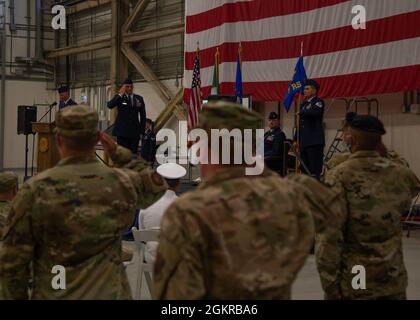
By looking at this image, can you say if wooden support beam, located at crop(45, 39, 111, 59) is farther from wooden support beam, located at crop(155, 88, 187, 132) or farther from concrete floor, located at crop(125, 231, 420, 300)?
concrete floor, located at crop(125, 231, 420, 300)

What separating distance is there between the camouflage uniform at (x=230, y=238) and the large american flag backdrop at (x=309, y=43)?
225 inches

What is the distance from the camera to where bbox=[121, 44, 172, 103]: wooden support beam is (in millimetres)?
13219

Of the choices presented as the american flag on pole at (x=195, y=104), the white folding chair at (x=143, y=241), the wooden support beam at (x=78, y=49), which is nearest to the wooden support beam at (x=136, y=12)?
the wooden support beam at (x=78, y=49)

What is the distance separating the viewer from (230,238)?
128 cm

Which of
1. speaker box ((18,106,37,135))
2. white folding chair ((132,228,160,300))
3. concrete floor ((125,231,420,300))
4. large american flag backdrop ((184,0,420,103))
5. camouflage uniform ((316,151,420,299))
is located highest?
large american flag backdrop ((184,0,420,103))

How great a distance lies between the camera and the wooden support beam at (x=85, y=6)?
51.2 feet

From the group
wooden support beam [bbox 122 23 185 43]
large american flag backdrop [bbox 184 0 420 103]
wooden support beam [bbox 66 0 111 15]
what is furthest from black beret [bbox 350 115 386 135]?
wooden support beam [bbox 66 0 111 15]

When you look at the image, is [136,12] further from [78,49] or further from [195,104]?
[195,104]

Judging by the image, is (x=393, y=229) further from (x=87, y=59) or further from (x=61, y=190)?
(x=87, y=59)

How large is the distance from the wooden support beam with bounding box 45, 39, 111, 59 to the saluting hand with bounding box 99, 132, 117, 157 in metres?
13.1

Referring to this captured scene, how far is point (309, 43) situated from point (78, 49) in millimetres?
9256

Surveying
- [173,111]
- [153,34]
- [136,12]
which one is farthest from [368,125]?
[136,12]

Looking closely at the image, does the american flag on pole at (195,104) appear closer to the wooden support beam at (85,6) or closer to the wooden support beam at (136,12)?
the wooden support beam at (136,12)

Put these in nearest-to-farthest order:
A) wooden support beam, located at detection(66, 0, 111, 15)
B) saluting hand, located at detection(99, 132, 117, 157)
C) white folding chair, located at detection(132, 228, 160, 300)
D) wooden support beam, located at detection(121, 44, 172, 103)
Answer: saluting hand, located at detection(99, 132, 117, 157), white folding chair, located at detection(132, 228, 160, 300), wooden support beam, located at detection(121, 44, 172, 103), wooden support beam, located at detection(66, 0, 111, 15)
